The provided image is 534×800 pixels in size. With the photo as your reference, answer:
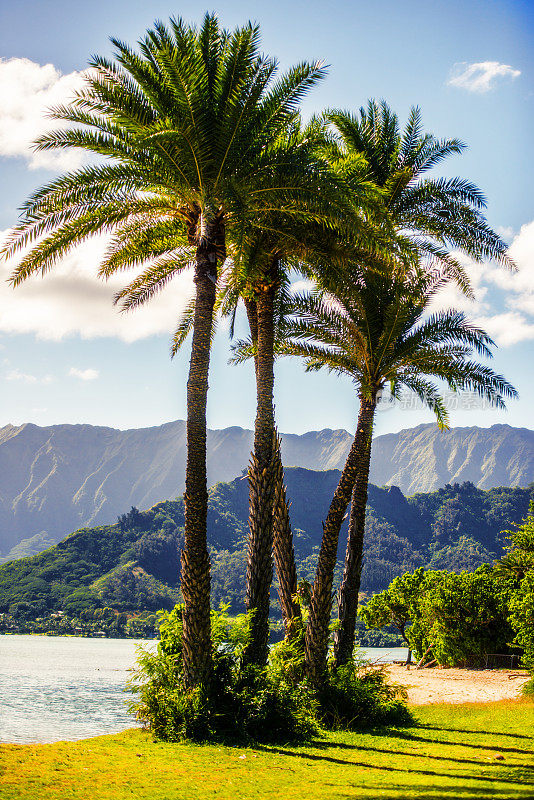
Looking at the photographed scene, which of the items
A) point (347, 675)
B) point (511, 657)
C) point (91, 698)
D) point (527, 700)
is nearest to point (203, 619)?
point (347, 675)

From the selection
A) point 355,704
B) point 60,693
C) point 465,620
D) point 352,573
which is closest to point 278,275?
point 352,573

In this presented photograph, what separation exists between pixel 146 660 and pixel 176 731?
1516mm

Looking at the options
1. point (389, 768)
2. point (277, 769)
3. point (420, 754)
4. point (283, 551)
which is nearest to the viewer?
point (277, 769)

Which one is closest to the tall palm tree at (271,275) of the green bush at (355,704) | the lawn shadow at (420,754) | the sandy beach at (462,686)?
the green bush at (355,704)

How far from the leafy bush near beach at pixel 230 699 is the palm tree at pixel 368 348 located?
280 cm

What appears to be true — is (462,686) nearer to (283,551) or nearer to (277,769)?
(283,551)

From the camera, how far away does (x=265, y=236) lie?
15836 mm

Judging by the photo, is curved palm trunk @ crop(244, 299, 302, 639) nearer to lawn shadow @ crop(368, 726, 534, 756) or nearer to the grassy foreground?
lawn shadow @ crop(368, 726, 534, 756)

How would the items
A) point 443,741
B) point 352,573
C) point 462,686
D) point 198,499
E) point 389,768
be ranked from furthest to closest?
point 462,686 → point 352,573 → point 443,741 → point 198,499 → point 389,768

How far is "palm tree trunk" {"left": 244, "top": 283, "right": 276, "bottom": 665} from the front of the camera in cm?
1432

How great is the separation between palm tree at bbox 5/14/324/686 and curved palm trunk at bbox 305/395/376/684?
4270mm

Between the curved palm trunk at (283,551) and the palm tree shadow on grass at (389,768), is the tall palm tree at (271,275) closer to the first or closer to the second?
the curved palm trunk at (283,551)

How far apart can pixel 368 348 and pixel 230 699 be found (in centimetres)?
980

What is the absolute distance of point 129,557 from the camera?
161625 millimetres
